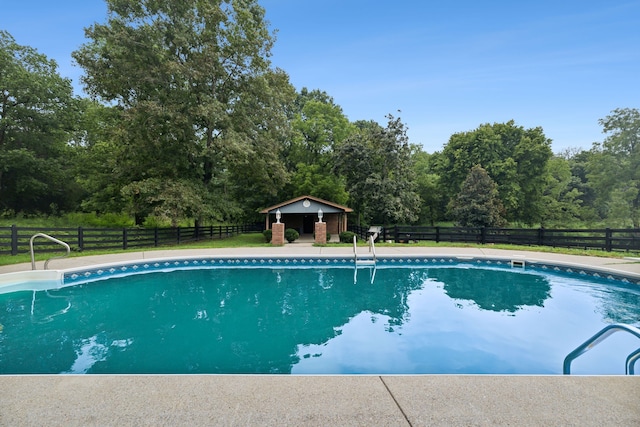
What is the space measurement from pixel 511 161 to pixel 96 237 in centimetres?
3192

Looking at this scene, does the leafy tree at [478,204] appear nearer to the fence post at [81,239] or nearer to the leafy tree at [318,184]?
the leafy tree at [318,184]

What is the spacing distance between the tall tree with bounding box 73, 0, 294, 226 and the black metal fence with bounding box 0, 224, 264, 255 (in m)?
1.52

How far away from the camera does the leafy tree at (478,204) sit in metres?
23.6

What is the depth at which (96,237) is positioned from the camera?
1509cm

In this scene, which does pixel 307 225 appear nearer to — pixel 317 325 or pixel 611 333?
pixel 317 325

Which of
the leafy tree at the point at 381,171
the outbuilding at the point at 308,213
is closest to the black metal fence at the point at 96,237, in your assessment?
the outbuilding at the point at 308,213

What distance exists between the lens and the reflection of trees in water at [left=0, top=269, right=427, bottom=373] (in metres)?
4.63

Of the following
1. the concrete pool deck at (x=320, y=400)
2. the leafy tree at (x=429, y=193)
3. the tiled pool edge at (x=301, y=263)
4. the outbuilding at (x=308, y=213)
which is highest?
the leafy tree at (x=429, y=193)

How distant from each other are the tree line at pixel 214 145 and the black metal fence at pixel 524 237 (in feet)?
16.7

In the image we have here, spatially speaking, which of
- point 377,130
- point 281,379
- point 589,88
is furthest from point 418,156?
point 281,379

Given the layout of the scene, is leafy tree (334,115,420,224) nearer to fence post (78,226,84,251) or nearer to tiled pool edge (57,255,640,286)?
tiled pool edge (57,255,640,286)

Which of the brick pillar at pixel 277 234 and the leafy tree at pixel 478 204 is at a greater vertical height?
the leafy tree at pixel 478 204

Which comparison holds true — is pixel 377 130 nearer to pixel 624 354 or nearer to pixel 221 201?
pixel 221 201

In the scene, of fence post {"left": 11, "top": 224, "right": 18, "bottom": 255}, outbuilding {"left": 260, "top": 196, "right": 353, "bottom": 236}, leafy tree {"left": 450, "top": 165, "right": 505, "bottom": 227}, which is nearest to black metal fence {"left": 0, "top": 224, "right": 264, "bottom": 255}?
fence post {"left": 11, "top": 224, "right": 18, "bottom": 255}
